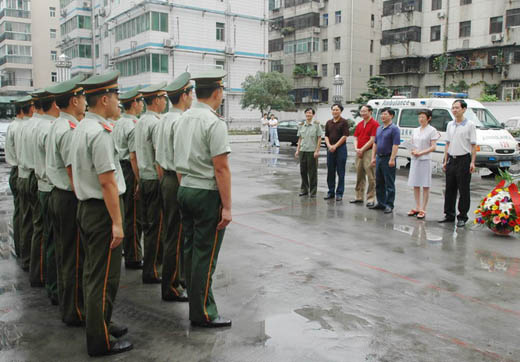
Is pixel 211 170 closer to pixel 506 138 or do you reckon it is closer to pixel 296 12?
pixel 506 138

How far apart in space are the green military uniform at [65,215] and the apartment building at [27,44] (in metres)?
63.6

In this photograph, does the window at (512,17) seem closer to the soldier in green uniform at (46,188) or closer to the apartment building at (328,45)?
the apartment building at (328,45)

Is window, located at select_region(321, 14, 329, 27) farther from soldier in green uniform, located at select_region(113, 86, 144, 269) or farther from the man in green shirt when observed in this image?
soldier in green uniform, located at select_region(113, 86, 144, 269)

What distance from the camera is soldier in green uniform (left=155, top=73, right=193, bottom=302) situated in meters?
4.55

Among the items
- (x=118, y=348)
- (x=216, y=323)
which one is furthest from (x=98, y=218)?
(x=216, y=323)

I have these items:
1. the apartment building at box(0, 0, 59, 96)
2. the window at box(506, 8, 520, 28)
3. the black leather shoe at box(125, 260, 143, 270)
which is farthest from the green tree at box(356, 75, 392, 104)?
the apartment building at box(0, 0, 59, 96)

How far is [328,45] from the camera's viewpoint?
48.8m

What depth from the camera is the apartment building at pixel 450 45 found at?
3634 centimetres

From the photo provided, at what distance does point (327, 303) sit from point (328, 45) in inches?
1851

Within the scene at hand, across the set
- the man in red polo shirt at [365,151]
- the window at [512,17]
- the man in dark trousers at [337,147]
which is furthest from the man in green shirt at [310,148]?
the window at [512,17]

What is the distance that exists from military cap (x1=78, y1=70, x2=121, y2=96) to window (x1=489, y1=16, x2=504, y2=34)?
39.8 meters

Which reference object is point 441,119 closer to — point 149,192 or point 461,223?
point 461,223

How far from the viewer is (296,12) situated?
166 ft

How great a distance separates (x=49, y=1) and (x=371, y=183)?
64.5m
